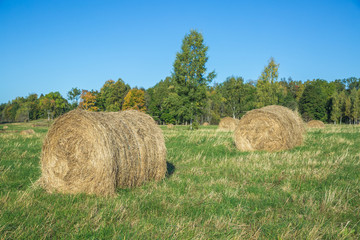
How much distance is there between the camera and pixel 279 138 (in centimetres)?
1284

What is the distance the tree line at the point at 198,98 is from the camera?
120ft

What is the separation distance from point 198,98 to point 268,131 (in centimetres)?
2393

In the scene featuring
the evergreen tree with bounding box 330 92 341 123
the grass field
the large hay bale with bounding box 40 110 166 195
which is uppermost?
the evergreen tree with bounding box 330 92 341 123

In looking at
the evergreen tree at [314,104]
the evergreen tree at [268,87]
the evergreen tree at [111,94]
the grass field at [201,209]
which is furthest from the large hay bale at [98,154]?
the evergreen tree at [314,104]

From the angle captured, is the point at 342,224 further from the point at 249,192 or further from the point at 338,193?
the point at 249,192

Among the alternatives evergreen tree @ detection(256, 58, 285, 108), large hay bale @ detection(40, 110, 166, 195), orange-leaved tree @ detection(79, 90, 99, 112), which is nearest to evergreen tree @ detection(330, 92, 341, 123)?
evergreen tree @ detection(256, 58, 285, 108)

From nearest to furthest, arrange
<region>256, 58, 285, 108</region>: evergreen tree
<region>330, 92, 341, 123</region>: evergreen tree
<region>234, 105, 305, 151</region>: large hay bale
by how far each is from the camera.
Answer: <region>234, 105, 305, 151</region>: large hay bale
<region>256, 58, 285, 108</region>: evergreen tree
<region>330, 92, 341, 123</region>: evergreen tree

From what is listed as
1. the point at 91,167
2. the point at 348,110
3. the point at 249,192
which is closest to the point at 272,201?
the point at 249,192

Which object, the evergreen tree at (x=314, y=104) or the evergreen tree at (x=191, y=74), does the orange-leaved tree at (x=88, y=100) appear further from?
the evergreen tree at (x=314, y=104)

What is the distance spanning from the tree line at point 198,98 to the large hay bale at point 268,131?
27.2 ft

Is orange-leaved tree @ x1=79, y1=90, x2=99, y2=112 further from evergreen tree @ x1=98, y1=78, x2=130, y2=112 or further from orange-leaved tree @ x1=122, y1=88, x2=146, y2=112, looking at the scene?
orange-leaved tree @ x1=122, y1=88, x2=146, y2=112

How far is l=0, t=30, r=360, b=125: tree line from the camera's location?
3666 centimetres

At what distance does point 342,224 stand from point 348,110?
75.8 metres

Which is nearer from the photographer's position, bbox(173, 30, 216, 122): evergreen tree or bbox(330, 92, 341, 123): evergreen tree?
bbox(173, 30, 216, 122): evergreen tree
